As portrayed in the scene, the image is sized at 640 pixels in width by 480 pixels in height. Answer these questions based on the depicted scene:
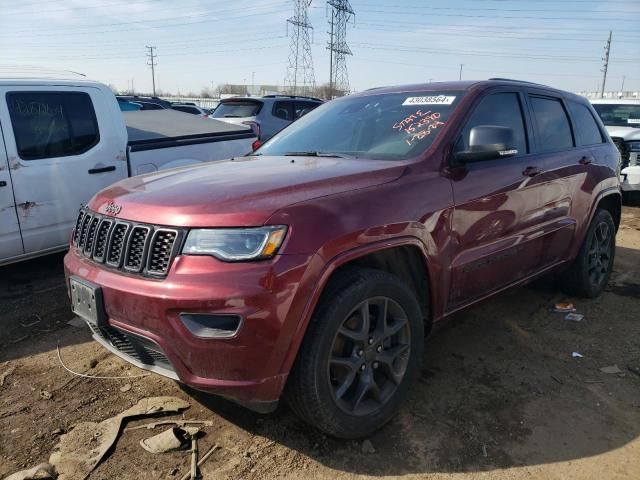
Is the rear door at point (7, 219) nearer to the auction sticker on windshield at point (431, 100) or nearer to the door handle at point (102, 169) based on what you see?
the door handle at point (102, 169)

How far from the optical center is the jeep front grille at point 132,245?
7.70ft

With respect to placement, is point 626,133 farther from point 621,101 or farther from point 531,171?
point 531,171

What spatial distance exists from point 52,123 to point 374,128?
3.16 metres

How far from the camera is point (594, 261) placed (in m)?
4.74

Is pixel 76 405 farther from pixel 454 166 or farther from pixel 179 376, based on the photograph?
pixel 454 166

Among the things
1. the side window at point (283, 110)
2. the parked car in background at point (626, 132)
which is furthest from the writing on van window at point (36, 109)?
Answer: the side window at point (283, 110)

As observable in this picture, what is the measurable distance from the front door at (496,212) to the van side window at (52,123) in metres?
3.67

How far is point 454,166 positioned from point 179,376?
73.5 inches

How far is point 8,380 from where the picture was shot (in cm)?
329

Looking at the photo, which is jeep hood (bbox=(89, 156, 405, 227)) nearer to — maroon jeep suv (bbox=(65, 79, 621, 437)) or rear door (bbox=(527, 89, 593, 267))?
maroon jeep suv (bbox=(65, 79, 621, 437))

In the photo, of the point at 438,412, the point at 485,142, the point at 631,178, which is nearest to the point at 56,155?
the point at 485,142

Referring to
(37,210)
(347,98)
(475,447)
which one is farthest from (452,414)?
(37,210)

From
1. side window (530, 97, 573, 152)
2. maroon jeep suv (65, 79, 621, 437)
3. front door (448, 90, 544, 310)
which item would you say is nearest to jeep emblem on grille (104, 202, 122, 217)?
maroon jeep suv (65, 79, 621, 437)

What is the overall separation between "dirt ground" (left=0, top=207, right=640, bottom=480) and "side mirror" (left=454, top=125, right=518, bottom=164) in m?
1.37
